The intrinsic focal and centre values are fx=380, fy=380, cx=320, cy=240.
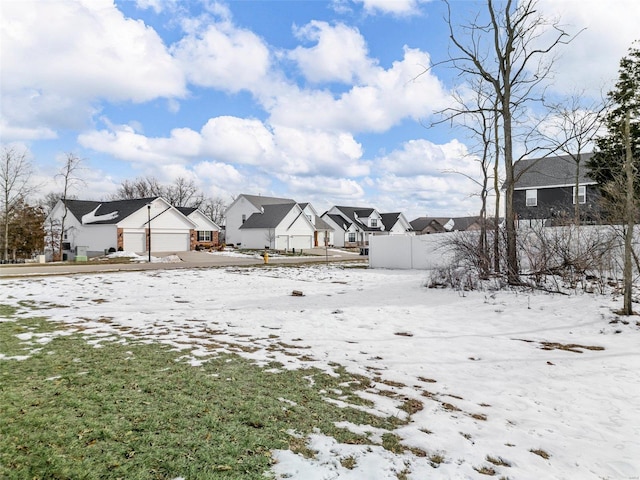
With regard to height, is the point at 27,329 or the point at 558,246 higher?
the point at 558,246

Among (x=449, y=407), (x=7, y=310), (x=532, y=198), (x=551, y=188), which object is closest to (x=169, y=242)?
(x=7, y=310)

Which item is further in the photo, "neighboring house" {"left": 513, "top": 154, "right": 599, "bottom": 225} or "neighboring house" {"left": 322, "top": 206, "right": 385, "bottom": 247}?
"neighboring house" {"left": 322, "top": 206, "right": 385, "bottom": 247}

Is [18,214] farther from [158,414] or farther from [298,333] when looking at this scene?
[158,414]

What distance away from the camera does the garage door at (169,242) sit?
36750mm

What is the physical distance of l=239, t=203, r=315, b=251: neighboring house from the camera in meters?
44.3

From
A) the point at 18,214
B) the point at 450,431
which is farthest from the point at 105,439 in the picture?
the point at 18,214

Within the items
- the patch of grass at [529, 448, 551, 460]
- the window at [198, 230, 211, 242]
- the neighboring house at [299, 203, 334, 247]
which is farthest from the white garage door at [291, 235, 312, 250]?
the patch of grass at [529, 448, 551, 460]

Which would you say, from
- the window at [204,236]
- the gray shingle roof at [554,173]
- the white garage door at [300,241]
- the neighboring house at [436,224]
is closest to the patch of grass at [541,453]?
the gray shingle roof at [554,173]

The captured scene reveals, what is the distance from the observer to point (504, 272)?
40.5 ft

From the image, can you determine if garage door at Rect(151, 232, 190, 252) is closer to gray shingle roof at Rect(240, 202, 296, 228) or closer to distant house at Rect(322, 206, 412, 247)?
gray shingle roof at Rect(240, 202, 296, 228)

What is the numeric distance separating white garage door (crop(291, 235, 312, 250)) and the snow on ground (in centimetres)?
3241

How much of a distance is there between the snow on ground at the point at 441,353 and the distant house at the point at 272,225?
1234 inches

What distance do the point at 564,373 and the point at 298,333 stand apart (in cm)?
441

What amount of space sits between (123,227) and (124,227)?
10 centimetres
